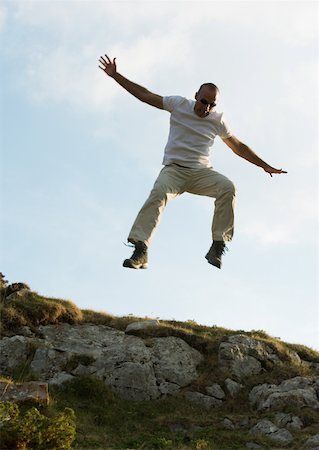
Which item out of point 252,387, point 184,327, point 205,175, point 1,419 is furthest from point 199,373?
point 205,175

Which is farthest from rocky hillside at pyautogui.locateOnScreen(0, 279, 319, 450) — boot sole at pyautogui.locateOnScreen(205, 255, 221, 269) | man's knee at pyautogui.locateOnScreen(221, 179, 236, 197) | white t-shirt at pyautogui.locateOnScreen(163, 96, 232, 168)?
white t-shirt at pyautogui.locateOnScreen(163, 96, 232, 168)

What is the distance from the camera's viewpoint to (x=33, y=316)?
22.7 m

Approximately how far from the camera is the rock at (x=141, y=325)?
2292 cm

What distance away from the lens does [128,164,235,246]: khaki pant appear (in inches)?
366

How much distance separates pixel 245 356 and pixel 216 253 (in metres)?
13.2

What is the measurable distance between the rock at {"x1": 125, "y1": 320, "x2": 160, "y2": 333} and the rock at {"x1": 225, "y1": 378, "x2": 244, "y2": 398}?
Answer: 11.9 feet

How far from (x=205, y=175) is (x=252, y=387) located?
12.7 meters

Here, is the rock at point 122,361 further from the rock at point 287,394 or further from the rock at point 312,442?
the rock at point 312,442

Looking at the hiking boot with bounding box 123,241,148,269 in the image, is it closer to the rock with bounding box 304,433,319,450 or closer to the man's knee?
the man's knee

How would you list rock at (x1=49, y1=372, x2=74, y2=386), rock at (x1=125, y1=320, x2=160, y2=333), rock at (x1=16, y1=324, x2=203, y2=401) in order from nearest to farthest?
rock at (x1=49, y1=372, x2=74, y2=386) < rock at (x1=16, y1=324, x2=203, y2=401) < rock at (x1=125, y1=320, x2=160, y2=333)

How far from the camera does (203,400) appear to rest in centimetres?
1961

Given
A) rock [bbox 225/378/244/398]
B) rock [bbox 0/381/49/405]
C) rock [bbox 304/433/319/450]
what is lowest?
rock [bbox 0/381/49/405]

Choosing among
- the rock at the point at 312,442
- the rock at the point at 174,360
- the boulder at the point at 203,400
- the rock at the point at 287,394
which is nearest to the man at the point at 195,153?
the rock at the point at 312,442

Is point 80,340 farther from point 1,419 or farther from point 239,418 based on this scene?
point 1,419
